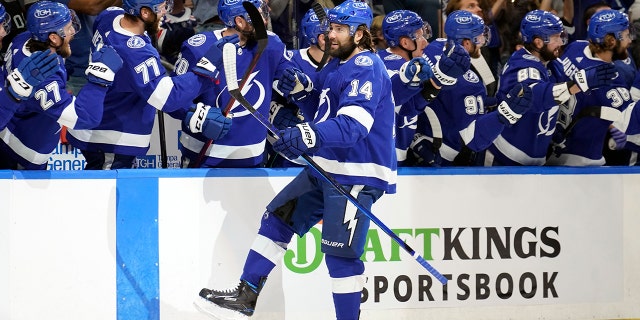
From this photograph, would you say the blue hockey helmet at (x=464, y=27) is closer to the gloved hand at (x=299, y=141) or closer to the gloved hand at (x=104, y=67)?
the gloved hand at (x=299, y=141)

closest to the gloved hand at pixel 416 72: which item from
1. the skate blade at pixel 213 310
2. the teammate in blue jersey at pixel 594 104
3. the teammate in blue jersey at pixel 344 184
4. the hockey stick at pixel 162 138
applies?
the teammate in blue jersey at pixel 344 184

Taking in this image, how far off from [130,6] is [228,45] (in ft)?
2.07

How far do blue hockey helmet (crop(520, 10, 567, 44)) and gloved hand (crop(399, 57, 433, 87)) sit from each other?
0.92 metres

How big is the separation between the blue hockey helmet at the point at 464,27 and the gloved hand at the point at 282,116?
0.94 meters

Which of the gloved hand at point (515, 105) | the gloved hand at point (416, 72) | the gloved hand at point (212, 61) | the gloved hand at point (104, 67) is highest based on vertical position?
the gloved hand at point (104, 67)

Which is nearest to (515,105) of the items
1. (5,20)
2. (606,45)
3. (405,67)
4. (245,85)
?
(405,67)

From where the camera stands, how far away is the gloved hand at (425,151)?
19.6 ft

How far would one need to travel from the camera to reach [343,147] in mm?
4508

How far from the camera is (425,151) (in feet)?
19.6

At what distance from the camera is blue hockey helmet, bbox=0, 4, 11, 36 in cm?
520

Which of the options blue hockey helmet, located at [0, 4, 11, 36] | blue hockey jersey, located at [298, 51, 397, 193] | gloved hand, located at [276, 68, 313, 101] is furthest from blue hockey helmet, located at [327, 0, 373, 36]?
blue hockey helmet, located at [0, 4, 11, 36]

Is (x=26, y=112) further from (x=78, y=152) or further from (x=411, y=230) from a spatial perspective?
(x=411, y=230)

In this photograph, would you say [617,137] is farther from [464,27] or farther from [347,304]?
[347,304]

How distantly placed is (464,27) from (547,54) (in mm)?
583
